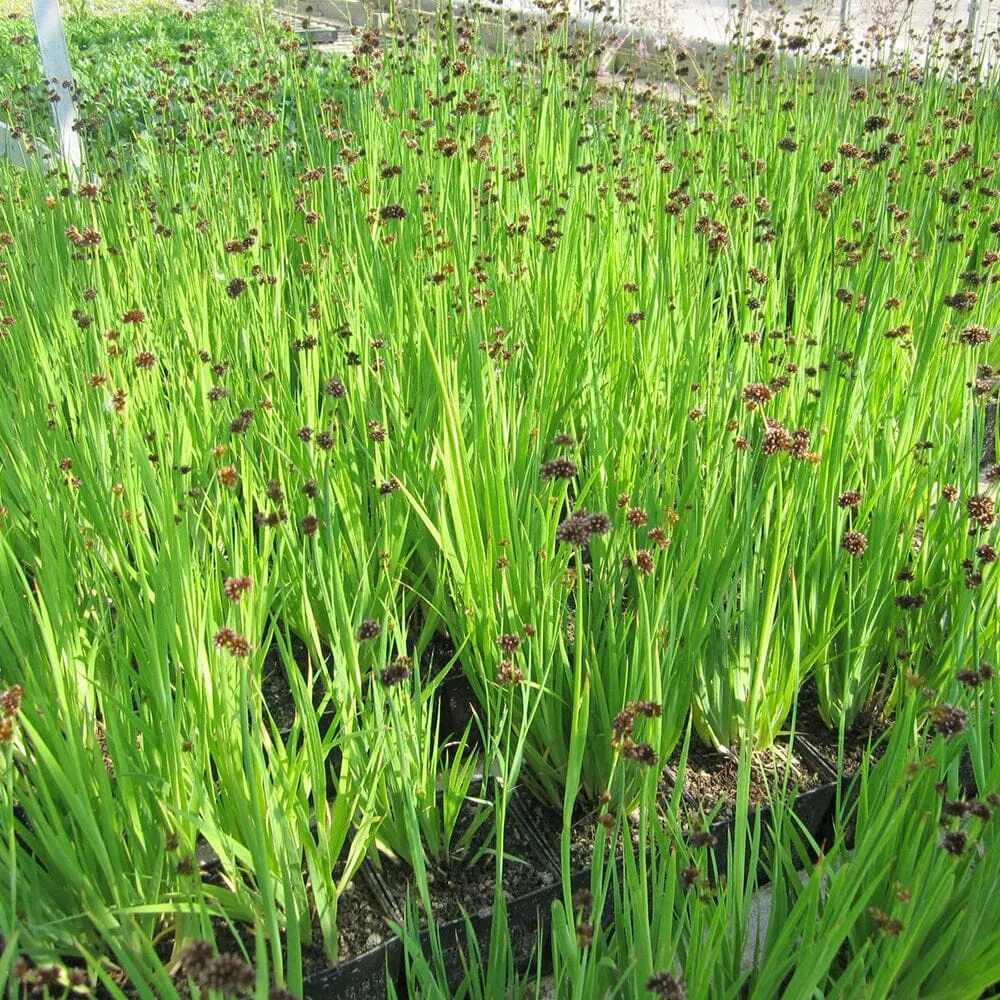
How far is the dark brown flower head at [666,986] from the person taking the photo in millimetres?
923

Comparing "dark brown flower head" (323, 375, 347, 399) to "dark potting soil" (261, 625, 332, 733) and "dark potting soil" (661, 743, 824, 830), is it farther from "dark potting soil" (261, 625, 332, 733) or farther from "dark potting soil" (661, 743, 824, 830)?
"dark potting soil" (661, 743, 824, 830)

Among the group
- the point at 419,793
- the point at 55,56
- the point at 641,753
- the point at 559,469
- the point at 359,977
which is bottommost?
the point at 359,977

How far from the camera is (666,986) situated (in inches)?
36.8

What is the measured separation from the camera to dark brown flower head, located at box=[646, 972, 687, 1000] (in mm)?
923

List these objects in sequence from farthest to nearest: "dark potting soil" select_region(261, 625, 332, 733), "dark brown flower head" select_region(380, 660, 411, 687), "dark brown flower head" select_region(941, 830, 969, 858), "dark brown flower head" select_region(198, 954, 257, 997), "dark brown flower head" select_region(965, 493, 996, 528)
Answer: "dark potting soil" select_region(261, 625, 332, 733) → "dark brown flower head" select_region(965, 493, 996, 528) → "dark brown flower head" select_region(380, 660, 411, 687) → "dark brown flower head" select_region(941, 830, 969, 858) → "dark brown flower head" select_region(198, 954, 257, 997)

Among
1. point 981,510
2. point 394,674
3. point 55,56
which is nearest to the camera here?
point 394,674

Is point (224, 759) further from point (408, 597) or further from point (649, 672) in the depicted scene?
point (408, 597)

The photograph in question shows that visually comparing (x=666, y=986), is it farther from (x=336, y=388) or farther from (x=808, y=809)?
(x=336, y=388)

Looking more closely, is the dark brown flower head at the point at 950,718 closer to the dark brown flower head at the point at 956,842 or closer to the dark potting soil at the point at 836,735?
the dark brown flower head at the point at 956,842

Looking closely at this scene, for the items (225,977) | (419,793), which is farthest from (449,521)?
(225,977)

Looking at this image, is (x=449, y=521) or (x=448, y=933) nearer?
(x=448, y=933)

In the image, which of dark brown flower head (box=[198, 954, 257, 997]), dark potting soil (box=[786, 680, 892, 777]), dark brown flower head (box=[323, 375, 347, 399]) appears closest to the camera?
dark brown flower head (box=[198, 954, 257, 997])

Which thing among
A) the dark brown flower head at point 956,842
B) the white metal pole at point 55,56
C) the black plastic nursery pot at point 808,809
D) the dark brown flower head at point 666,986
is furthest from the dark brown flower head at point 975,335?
the white metal pole at point 55,56

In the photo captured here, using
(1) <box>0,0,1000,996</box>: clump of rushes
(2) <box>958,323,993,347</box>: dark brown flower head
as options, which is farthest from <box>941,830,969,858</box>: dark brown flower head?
(2) <box>958,323,993,347</box>: dark brown flower head
